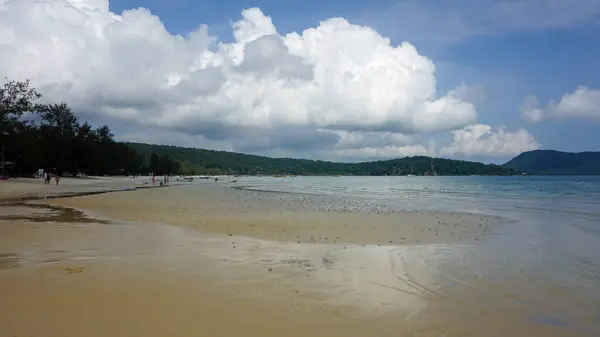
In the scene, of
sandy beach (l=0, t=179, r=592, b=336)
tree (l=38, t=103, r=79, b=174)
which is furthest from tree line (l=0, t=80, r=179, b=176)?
sandy beach (l=0, t=179, r=592, b=336)

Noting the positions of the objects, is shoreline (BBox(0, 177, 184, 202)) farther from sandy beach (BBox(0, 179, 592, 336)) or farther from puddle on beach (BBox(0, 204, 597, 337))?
puddle on beach (BBox(0, 204, 597, 337))

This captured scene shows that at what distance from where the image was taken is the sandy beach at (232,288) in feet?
19.3

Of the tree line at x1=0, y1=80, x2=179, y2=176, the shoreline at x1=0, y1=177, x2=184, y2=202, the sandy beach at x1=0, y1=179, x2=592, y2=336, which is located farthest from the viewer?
the tree line at x1=0, y1=80, x2=179, y2=176

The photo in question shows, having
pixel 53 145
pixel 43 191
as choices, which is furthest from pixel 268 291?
pixel 53 145

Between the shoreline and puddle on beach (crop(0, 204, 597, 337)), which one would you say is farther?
the shoreline

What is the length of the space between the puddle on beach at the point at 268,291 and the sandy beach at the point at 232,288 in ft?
0.08

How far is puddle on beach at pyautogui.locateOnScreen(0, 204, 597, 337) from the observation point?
5.98 metres

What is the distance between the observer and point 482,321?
Answer: 21.2 feet

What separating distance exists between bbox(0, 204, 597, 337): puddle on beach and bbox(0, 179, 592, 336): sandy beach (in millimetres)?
24

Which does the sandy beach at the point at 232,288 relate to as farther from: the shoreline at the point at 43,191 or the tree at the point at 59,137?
the tree at the point at 59,137

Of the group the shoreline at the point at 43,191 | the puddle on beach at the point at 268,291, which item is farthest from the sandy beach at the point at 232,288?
the shoreline at the point at 43,191

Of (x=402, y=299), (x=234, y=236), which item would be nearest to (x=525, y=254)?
(x=402, y=299)

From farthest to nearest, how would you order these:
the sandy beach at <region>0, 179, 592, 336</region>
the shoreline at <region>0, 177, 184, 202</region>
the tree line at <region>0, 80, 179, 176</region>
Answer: the tree line at <region>0, 80, 179, 176</region> → the shoreline at <region>0, 177, 184, 202</region> → the sandy beach at <region>0, 179, 592, 336</region>

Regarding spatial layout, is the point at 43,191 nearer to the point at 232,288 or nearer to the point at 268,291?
the point at 232,288
